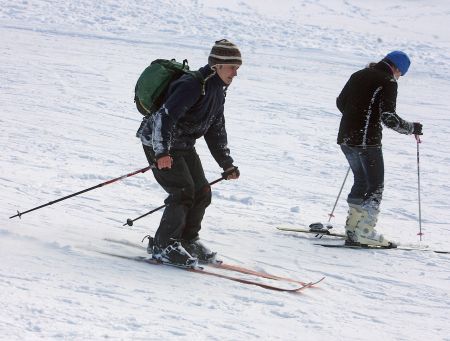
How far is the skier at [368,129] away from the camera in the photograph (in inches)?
232

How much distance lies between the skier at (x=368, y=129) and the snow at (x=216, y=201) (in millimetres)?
336

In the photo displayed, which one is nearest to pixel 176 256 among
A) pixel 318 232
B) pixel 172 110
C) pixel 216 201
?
pixel 172 110

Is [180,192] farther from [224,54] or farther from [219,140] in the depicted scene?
[224,54]

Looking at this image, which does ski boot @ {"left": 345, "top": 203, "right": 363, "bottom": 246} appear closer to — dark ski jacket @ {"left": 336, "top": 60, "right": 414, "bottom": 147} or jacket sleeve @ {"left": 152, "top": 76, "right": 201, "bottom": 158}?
dark ski jacket @ {"left": 336, "top": 60, "right": 414, "bottom": 147}

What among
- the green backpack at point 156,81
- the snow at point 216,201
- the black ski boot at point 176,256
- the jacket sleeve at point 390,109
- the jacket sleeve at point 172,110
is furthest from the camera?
the jacket sleeve at point 390,109

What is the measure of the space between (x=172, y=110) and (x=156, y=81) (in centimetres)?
28

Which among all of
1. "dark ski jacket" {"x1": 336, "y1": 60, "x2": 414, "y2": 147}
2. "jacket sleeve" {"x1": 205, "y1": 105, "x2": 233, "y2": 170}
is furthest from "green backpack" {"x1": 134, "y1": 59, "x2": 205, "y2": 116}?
"dark ski jacket" {"x1": 336, "y1": 60, "x2": 414, "y2": 147}

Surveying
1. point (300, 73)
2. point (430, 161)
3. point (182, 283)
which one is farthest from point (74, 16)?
point (182, 283)

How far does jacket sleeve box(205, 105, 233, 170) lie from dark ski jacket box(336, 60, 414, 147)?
133 cm

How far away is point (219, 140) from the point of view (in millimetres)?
5301

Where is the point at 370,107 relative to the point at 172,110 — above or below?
above

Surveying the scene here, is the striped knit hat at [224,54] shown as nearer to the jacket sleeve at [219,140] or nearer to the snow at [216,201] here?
the jacket sleeve at [219,140]

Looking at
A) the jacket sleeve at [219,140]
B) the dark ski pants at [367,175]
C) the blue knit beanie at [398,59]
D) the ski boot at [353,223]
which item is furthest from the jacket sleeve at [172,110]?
the ski boot at [353,223]

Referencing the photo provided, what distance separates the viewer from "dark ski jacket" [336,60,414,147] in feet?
19.3
